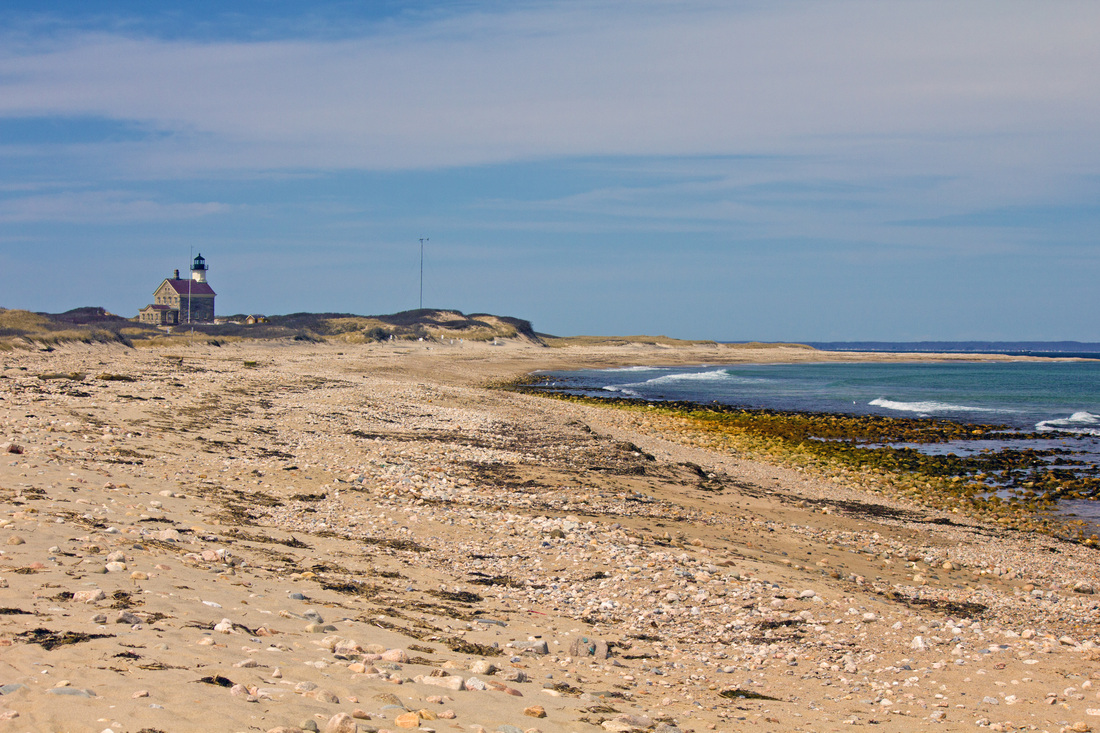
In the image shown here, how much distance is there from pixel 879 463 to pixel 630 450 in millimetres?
9103

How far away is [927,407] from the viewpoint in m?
43.0

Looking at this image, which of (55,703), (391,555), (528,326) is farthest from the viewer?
(528,326)

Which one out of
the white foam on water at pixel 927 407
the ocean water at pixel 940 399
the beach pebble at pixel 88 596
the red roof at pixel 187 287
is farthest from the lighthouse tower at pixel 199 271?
the beach pebble at pixel 88 596

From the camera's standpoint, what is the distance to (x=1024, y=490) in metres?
20.3

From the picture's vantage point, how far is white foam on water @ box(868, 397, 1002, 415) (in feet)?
135

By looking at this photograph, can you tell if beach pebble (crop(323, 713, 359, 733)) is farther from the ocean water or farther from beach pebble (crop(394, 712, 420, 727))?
the ocean water

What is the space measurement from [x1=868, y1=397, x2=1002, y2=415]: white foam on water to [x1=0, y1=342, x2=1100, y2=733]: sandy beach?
2607 cm

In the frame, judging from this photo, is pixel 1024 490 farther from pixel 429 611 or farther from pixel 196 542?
pixel 196 542

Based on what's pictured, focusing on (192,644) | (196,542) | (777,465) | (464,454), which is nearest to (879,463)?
(777,465)

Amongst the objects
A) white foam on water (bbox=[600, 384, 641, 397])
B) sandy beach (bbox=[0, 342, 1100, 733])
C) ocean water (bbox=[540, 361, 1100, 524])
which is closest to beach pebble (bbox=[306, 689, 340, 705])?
sandy beach (bbox=[0, 342, 1100, 733])

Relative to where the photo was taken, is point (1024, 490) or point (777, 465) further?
point (777, 465)

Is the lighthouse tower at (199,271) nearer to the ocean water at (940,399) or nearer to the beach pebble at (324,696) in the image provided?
the ocean water at (940,399)

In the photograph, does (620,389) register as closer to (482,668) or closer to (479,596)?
(479,596)

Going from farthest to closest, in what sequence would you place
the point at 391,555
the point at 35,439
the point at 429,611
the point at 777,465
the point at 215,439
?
the point at 777,465 → the point at 215,439 → the point at 35,439 → the point at 391,555 → the point at 429,611
